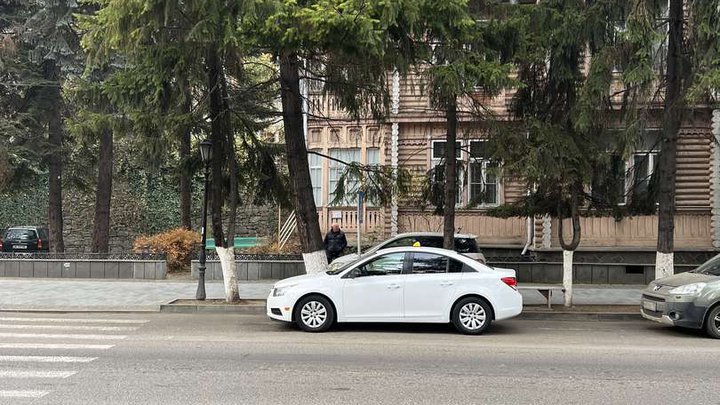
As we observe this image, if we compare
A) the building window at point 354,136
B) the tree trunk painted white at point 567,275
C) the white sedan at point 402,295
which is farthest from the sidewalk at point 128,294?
the building window at point 354,136

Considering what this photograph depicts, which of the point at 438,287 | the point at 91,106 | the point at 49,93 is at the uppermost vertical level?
the point at 49,93

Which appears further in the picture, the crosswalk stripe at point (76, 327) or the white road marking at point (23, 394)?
the crosswalk stripe at point (76, 327)

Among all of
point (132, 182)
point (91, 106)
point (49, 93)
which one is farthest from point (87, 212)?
point (91, 106)

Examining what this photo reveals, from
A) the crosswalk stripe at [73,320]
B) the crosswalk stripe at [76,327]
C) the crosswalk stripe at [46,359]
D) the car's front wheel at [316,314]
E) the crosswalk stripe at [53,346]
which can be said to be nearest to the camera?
the crosswalk stripe at [46,359]

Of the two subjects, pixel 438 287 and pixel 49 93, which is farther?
pixel 49 93

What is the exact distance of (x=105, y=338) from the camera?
999cm

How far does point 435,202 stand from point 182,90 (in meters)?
6.72

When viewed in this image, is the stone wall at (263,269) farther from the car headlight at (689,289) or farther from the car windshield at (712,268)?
the car windshield at (712,268)

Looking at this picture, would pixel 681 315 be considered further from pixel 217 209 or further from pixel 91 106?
pixel 91 106

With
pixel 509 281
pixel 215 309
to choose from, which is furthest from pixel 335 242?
pixel 509 281

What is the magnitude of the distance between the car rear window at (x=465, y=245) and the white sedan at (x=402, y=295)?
15.4 feet

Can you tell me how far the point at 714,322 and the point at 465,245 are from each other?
6.22m

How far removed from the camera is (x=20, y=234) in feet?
91.4

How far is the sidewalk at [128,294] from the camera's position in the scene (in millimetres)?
13812
